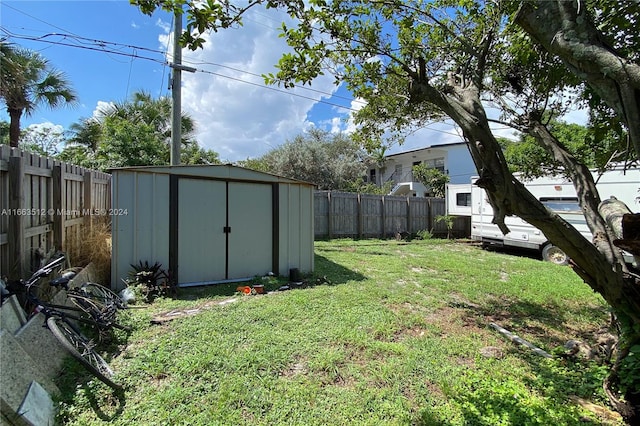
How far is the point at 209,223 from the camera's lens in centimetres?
575

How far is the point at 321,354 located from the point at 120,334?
2.19 m

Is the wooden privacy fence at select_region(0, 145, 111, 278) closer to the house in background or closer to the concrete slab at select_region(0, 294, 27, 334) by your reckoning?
the concrete slab at select_region(0, 294, 27, 334)

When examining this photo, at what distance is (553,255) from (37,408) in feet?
36.4

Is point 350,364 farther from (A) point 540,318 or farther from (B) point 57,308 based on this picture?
(A) point 540,318

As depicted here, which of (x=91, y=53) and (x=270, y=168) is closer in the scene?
(x=91, y=53)

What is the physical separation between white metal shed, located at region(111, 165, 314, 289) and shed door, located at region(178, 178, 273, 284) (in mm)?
17

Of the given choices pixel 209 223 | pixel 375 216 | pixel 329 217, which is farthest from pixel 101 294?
pixel 375 216

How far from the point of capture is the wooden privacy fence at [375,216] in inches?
476

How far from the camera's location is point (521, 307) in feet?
15.9

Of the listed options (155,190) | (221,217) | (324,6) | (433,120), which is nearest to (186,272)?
(221,217)

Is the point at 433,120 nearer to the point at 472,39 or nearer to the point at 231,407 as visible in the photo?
the point at 472,39

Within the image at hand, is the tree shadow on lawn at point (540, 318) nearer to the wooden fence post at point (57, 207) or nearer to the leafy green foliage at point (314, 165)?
the wooden fence post at point (57, 207)

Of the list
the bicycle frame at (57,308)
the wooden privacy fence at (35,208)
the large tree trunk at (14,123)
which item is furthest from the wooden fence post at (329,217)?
the large tree trunk at (14,123)

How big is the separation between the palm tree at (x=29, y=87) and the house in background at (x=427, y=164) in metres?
16.0
